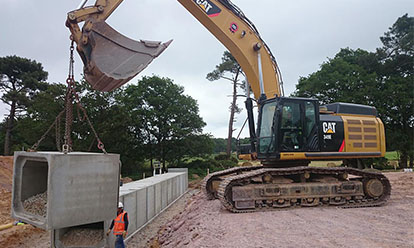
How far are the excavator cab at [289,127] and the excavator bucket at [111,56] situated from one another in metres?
3.41

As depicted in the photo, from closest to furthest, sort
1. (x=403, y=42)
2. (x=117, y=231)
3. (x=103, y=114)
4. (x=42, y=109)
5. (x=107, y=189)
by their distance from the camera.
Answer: (x=107, y=189)
(x=117, y=231)
(x=42, y=109)
(x=103, y=114)
(x=403, y=42)

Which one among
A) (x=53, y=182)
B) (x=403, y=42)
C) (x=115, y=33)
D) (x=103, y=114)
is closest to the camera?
(x=53, y=182)

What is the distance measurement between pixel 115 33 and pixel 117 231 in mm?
4087

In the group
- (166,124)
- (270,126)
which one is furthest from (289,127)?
(166,124)

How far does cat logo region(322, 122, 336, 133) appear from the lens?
7.99 meters

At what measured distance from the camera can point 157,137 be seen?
99.3 ft

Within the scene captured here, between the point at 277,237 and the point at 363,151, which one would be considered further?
the point at 363,151

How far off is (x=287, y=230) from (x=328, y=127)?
12.4 ft

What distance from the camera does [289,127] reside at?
776cm

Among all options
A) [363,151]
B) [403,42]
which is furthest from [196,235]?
[403,42]

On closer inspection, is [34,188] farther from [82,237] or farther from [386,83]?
[386,83]

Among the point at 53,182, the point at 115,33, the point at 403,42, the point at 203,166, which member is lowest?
the point at 203,166

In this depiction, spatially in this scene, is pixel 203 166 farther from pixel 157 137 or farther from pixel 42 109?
pixel 42 109

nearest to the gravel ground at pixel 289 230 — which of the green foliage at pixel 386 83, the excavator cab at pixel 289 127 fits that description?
the excavator cab at pixel 289 127
